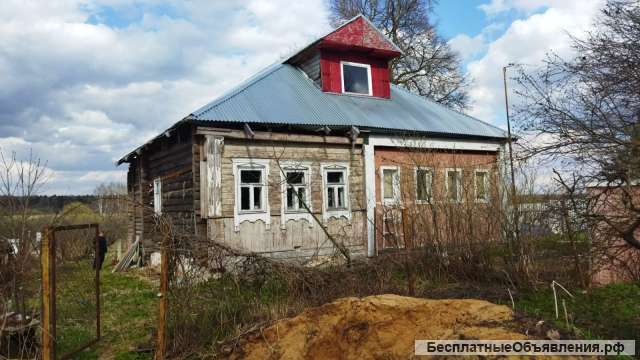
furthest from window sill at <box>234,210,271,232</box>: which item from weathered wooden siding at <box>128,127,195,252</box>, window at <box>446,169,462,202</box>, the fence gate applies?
window at <box>446,169,462,202</box>

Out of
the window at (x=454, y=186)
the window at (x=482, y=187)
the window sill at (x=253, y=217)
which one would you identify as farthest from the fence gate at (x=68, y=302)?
the window at (x=482, y=187)

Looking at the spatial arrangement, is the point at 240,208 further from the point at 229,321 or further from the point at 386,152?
the point at 229,321

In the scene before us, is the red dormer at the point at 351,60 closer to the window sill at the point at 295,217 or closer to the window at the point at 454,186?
the window sill at the point at 295,217

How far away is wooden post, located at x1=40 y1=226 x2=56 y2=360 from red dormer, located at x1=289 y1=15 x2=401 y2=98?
34.2ft

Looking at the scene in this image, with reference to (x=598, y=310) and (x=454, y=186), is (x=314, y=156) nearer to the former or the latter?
(x=454, y=186)

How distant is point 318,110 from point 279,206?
3068 mm

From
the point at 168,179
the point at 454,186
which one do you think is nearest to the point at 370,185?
the point at 454,186

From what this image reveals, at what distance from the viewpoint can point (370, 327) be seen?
4758mm

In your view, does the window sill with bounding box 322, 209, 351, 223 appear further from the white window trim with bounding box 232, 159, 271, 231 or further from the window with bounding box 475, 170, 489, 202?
the window with bounding box 475, 170, 489, 202

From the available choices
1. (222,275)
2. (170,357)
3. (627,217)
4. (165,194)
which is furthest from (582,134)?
(165,194)

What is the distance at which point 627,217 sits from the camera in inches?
215

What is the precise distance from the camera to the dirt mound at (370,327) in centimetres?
420

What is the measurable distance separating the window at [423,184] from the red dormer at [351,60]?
583 centimetres

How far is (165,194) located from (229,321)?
29.0 feet
